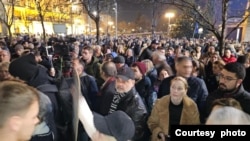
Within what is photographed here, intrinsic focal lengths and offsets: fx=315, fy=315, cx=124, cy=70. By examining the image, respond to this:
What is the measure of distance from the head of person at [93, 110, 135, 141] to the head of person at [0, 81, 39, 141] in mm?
506

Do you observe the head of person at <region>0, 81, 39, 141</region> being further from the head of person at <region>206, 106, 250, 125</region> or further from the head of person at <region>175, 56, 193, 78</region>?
the head of person at <region>175, 56, 193, 78</region>

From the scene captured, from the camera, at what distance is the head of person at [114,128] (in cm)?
245

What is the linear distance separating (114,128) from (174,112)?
1.61m

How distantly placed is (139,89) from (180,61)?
36.8 inches

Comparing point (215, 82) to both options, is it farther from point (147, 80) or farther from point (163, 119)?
point (163, 119)

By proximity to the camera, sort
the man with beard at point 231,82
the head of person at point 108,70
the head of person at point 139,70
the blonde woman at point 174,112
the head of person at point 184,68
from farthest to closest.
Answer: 1. the head of person at point 139,70
2. the head of person at point 108,70
3. the head of person at point 184,68
4. the man with beard at point 231,82
5. the blonde woman at point 174,112

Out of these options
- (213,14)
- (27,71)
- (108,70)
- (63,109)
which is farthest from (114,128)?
(213,14)

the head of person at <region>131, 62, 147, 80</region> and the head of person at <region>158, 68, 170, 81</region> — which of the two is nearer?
the head of person at <region>131, 62, 147, 80</region>

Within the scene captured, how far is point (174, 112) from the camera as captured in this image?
3943 mm

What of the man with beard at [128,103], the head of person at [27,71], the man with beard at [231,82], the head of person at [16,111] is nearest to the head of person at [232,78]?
the man with beard at [231,82]

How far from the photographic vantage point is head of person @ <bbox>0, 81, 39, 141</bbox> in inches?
84.2

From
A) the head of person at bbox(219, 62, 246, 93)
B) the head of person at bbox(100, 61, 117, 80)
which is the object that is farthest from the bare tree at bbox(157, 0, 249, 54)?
the head of person at bbox(219, 62, 246, 93)

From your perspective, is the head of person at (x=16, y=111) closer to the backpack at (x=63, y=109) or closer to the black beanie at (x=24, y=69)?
the backpack at (x=63, y=109)

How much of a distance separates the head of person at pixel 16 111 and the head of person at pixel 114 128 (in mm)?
506
